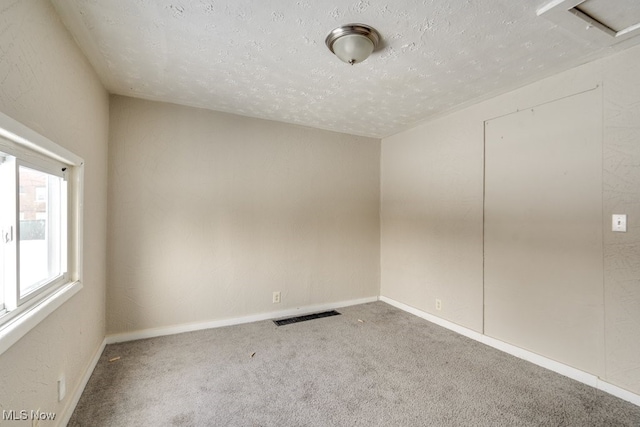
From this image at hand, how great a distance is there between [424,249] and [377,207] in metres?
0.99

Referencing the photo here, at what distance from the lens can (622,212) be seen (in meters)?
1.93

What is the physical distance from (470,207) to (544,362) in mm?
1450

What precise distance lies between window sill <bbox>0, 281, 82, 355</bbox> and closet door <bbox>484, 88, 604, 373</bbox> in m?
Result: 3.28

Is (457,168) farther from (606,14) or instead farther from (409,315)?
(409,315)

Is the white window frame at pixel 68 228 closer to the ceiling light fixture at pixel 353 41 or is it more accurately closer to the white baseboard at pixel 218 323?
the white baseboard at pixel 218 323

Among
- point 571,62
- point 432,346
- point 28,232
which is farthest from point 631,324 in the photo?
point 28,232

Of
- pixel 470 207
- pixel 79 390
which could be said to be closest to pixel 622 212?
pixel 470 207

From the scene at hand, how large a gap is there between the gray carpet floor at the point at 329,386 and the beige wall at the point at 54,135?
0.39m

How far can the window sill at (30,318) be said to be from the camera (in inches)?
42.4

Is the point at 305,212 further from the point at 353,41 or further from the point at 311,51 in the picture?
the point at 353,41

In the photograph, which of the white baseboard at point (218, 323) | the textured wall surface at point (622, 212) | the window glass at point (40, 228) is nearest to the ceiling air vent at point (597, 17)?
the textured wall surface at point (622, 212)

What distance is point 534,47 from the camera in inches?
74.6

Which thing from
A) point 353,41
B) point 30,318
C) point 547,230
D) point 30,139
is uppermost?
point 353,41

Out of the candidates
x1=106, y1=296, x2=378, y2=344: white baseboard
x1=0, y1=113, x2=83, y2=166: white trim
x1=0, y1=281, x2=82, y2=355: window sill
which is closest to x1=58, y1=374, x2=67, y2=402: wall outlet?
x1=0, y1=281, x2=82, y2=355: window sill
